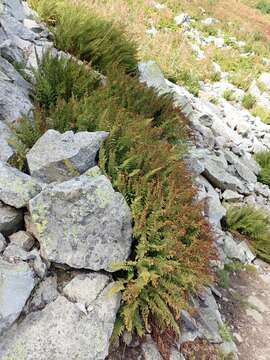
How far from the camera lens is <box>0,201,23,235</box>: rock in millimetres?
3582

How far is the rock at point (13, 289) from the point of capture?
3.12 meters

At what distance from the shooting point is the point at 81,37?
6.92 meters

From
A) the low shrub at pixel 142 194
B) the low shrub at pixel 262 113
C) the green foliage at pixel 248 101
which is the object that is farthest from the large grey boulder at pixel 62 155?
the green foliage at pixel 248 101

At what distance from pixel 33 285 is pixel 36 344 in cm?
44

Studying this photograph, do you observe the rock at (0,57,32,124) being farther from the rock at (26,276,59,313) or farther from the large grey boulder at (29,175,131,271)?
the rock at (26,276,59,313)

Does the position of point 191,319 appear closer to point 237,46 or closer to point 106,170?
point 106,170

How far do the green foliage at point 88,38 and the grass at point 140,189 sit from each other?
1.22 m

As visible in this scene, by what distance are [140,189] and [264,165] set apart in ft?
18.6

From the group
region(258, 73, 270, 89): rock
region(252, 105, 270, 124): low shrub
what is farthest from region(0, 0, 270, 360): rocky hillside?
region(258, 73, 270, 89): rock

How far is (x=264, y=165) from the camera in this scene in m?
8.99

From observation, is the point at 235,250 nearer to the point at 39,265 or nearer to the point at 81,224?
the point at 81,224

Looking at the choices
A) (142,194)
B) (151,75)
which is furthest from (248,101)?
(142,194)

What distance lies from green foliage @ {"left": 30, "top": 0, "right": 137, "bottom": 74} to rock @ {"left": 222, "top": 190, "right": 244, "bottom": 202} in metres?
2.65

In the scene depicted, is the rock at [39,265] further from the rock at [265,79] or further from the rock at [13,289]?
the rock at [265,79]
